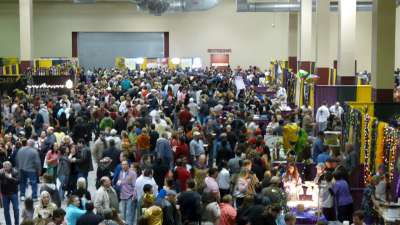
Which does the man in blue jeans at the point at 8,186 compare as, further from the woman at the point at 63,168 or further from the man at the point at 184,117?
the man at the point at 184,117

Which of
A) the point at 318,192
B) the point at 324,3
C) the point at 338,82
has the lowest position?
the point at 318,192

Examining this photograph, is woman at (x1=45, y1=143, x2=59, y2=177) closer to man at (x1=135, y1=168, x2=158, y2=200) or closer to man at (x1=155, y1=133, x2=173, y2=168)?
man at (x1=155, y1=133, x2=173, y2=168)

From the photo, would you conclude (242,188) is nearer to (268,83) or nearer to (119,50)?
(268,83)

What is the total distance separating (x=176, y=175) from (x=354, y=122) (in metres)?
4.77

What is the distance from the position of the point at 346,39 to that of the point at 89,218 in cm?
1704

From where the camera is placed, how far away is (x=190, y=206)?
10.9 metres

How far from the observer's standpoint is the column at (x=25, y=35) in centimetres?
3384

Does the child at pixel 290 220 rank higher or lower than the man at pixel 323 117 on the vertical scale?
lower

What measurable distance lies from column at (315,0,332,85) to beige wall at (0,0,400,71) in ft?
57.0

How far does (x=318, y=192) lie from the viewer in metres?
12.4

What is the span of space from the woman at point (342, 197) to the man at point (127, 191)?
3278mm

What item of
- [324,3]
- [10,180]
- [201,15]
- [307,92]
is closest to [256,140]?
[10,180]

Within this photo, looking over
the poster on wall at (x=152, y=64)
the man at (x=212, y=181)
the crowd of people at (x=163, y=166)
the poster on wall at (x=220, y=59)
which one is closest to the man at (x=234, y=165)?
the crowd of people at (x=163, y=166)

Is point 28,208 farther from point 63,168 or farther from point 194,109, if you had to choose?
point 194,109
